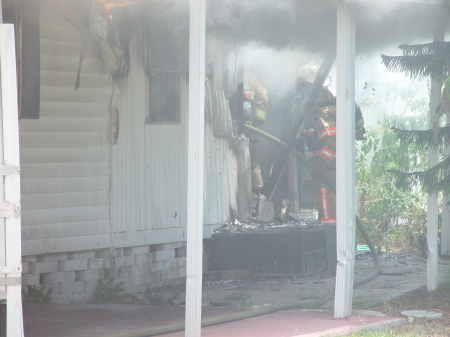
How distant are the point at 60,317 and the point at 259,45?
5.15m

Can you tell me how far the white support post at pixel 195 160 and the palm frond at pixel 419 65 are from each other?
2700mm

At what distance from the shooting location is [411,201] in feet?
35.2

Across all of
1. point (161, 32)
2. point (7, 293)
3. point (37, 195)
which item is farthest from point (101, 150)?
point (7, 293)

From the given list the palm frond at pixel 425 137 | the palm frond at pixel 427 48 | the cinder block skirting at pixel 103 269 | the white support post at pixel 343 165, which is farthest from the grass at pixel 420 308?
the cinder block skirting at pixel 103 269

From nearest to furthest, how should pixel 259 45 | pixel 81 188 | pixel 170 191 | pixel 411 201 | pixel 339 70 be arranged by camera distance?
pixel 339 70 < pixel 81 188 < pixel 170 191 < pixel 259 45 < pixel 411 201

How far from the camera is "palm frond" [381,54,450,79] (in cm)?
607

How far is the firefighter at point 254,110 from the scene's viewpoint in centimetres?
905

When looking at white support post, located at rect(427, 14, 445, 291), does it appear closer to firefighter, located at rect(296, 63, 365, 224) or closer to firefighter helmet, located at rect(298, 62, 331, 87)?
firefighter, located at rect(296, 63, 365, 224)

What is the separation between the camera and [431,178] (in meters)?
6.25

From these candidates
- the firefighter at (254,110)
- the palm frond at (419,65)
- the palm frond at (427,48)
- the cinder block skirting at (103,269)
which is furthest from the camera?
the firefighter at (254,110)

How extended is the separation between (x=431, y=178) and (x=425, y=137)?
17.4 inches

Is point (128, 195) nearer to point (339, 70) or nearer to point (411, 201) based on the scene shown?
point (339, 70)

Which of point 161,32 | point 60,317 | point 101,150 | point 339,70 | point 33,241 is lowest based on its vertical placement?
point 60,317

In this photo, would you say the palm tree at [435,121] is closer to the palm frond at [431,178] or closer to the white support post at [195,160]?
the palm frond at [431,178]
